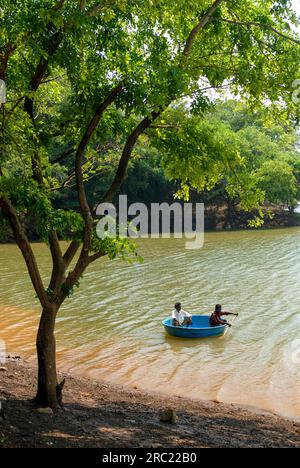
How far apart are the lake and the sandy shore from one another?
1.21 metres

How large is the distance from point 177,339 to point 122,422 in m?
7.07

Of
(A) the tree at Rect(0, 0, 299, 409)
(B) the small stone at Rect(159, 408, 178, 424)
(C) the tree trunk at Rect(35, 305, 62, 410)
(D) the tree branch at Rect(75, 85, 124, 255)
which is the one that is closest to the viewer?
(A) the tree at Rect(0, 0, 299, 409)

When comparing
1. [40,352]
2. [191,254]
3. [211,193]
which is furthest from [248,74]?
[211,193]

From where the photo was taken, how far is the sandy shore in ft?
18.5

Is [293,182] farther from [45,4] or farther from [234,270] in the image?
[45,4]

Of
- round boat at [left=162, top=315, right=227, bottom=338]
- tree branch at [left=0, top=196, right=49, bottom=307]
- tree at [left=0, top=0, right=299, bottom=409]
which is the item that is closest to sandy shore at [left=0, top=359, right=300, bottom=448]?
tree at [left=0, top=0, right=299, bottom=409]

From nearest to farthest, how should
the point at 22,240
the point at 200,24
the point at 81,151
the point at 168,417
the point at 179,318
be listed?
the point at 22,240, the point at 200,24, the point at 81,151, the point at 168,417, the point at 179,318

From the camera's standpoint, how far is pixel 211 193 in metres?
49.5

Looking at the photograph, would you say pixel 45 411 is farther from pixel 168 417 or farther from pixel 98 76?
pixel 98 76

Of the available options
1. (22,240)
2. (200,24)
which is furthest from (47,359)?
(200,24)

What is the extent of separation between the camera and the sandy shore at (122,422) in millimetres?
5637

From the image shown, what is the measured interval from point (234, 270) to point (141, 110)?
1950 cm

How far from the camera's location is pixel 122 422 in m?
6.85

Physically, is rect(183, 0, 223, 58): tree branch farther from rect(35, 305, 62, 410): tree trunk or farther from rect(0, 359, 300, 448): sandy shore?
rect(0, 359, 300, 448): sandy shore
